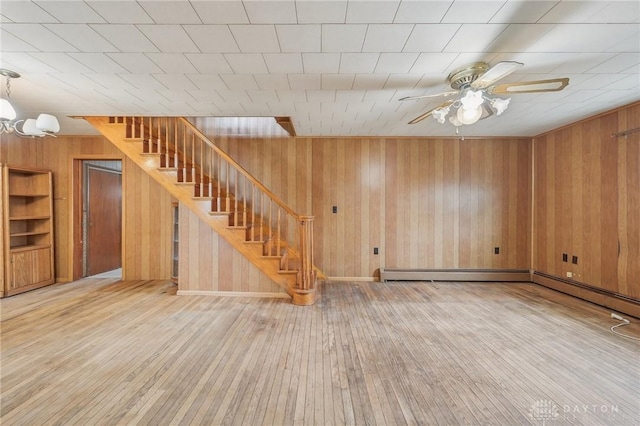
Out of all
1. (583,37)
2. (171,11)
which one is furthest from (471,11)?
(171,11)

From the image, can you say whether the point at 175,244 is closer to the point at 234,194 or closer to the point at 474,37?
the point at 234,194

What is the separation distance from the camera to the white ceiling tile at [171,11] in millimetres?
1630

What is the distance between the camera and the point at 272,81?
260 cm

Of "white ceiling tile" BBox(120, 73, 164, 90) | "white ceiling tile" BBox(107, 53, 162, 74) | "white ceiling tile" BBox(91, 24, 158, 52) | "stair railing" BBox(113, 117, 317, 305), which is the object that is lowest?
"stair railing" BBox(113, 117, 317, 305)

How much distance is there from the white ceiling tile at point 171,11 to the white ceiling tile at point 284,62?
59cm

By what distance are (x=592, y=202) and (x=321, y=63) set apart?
431 cm

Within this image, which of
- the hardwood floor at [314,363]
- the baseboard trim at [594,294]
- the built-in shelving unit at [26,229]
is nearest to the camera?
the hardwood floor at [314,363]

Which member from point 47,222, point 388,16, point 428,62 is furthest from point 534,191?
point 47,222

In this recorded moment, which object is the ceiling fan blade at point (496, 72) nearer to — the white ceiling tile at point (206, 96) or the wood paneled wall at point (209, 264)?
the white ceiling tile at point (206, 96)

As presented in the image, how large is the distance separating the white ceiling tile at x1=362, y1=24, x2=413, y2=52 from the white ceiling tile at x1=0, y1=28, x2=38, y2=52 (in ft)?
8.64

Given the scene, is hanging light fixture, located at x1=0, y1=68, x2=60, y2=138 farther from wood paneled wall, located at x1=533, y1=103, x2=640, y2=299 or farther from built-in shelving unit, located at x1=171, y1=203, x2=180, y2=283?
wood paneled wall, located at x1=533, y1=103, x2=640, y2=299

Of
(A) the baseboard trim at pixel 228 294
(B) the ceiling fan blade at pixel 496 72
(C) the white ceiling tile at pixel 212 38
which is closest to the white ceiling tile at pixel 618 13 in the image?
(B) the ceiling fan blade at pixel 496 72

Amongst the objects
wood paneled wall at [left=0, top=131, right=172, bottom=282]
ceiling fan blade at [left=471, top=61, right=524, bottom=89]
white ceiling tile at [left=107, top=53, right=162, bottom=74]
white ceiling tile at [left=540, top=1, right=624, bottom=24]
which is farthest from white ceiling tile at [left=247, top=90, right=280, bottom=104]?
wood paneled wall at [left=0, top=131, right=172, bottom=282]

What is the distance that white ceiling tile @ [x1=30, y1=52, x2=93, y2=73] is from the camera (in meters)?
2.18
